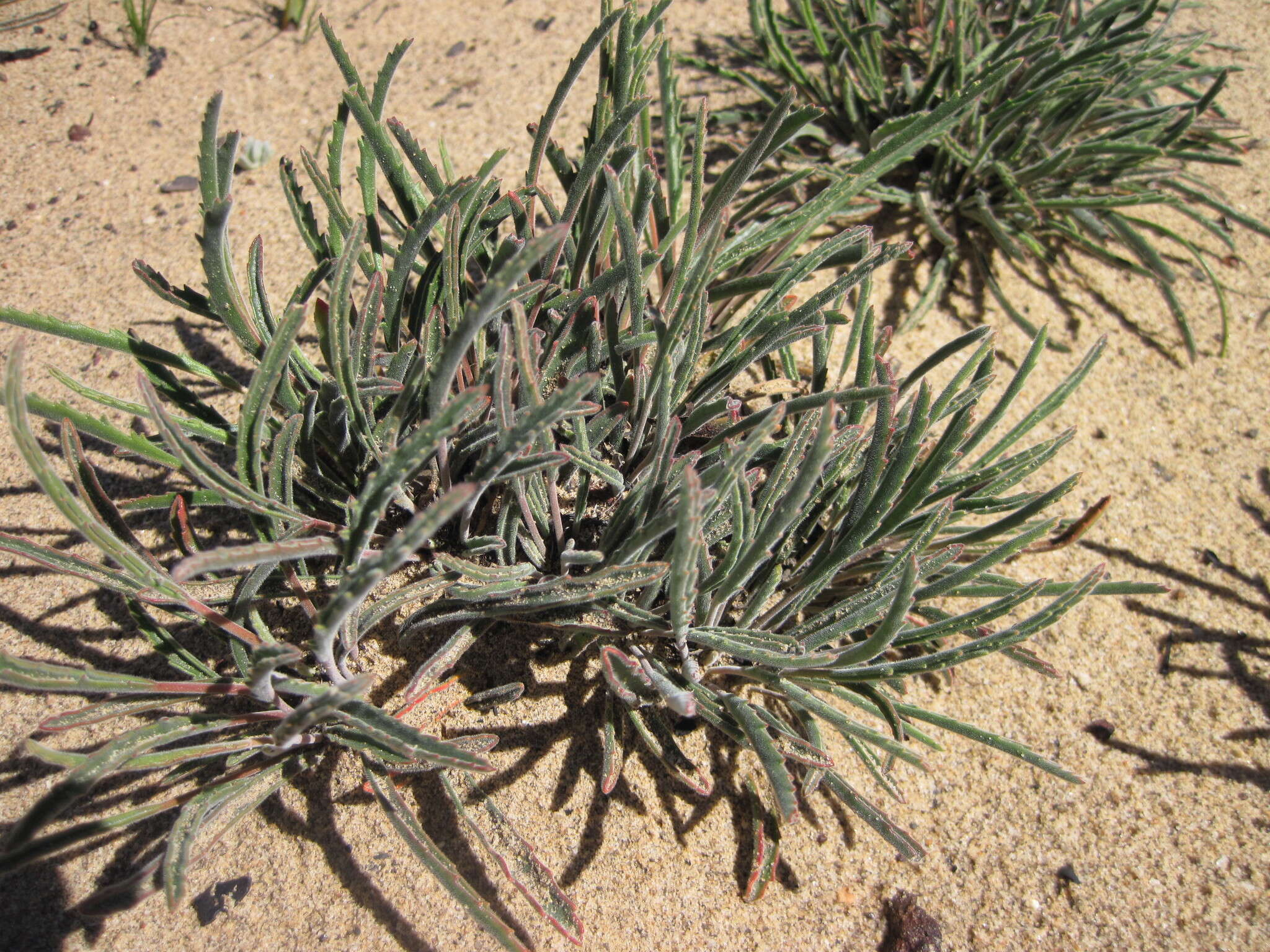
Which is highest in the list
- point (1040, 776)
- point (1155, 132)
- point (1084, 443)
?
point (1155, 132)

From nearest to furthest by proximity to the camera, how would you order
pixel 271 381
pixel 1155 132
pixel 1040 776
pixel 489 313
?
pixel 489 313 → pixel 271 381 → pixel 1040 776 → pixel 1155 132

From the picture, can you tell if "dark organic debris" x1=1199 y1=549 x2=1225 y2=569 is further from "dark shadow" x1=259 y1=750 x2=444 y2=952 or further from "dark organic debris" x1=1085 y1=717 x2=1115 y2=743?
"dark shadow" x1=259 y1=750 x2=444 y2=952

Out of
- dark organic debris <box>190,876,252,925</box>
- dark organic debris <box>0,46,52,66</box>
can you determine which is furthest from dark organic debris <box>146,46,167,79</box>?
dark organic debris <box>190,876,252,925</box>

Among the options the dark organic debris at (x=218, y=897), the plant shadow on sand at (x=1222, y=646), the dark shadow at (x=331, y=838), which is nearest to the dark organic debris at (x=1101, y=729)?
the plant shadow on sand at (x=1222, y=646)

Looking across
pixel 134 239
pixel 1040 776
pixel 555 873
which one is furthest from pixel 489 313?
pixel 134 239

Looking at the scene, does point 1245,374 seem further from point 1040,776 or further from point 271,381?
point 271,381

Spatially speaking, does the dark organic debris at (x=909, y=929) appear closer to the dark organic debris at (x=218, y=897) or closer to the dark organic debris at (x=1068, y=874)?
the dark organic debris at (x=1068, y=874)
